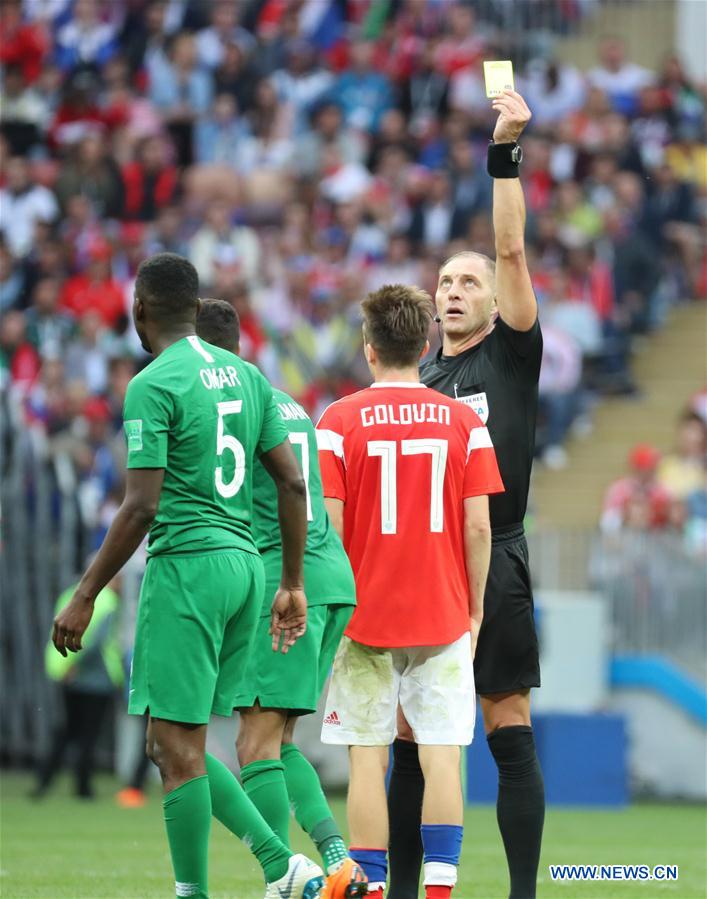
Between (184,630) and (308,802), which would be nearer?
(184,630)

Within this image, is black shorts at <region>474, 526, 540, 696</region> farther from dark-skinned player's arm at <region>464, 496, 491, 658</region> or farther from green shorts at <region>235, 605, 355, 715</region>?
green shorts at <region>235, 605, 355, 715</region>

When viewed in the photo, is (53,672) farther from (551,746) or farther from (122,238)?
(122,238)

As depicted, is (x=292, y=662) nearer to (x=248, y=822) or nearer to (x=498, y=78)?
(x=248, y=822)

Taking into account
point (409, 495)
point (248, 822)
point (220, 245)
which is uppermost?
point (220, 245)

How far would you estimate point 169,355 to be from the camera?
21.5ft

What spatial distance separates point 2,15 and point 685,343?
9.06m

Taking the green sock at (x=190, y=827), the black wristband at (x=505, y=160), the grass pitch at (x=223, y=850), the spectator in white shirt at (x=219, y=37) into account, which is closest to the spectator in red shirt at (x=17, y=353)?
the grass pitch at (x=223, y=850)

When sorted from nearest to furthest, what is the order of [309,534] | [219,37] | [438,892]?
[438,892], [309,534], [219,37]

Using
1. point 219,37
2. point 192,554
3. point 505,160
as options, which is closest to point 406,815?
point 192,554

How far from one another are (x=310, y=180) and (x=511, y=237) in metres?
14.9

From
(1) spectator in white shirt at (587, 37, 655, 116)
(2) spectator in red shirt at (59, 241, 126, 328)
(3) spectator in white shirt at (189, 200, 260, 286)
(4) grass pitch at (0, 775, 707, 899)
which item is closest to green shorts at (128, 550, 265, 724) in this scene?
(4) grass pitch at (0, 775, 707, 899)

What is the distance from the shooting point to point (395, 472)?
23.3ft

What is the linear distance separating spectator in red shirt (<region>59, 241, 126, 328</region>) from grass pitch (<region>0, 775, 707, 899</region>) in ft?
16.2

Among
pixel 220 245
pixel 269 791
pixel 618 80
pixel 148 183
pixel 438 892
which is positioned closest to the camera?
pixel 438 892
